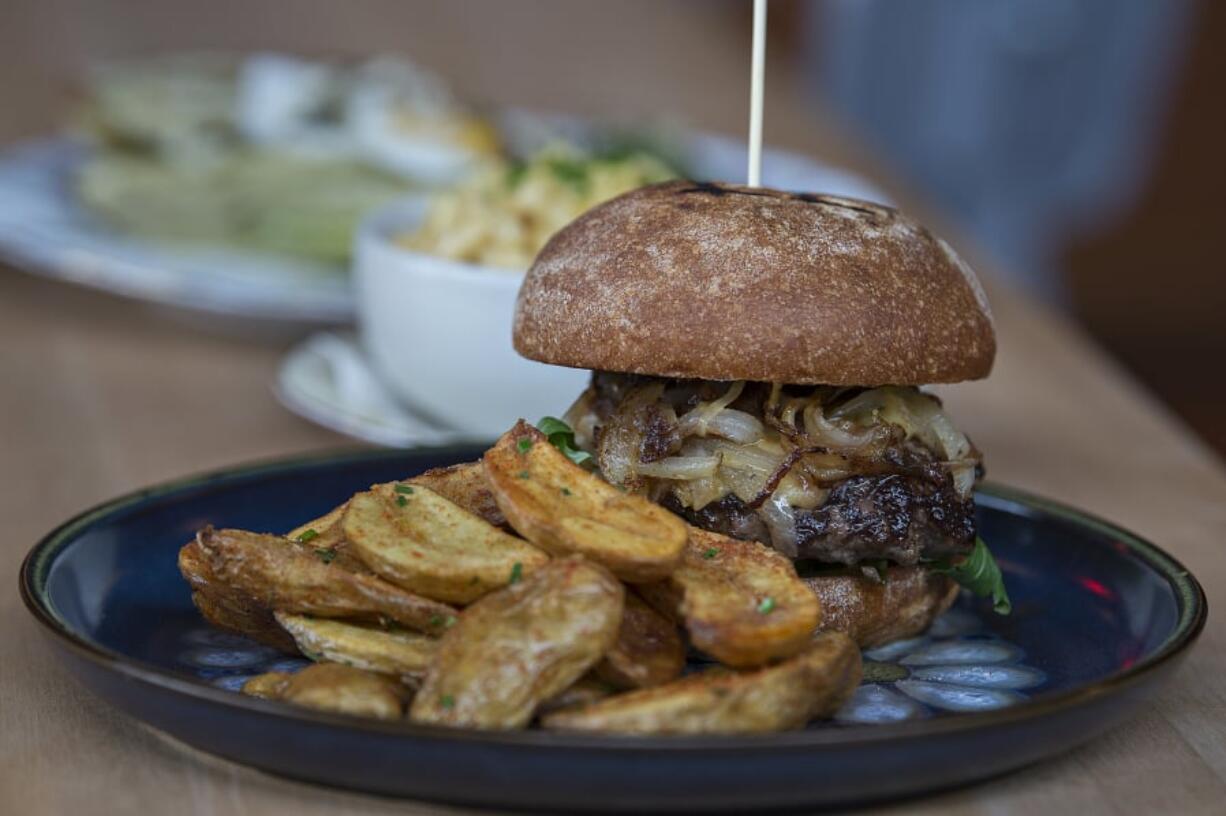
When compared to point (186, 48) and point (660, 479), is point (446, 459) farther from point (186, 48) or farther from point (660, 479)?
point (186, 48)

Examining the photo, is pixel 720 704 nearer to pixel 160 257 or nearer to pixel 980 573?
pixel 980 573

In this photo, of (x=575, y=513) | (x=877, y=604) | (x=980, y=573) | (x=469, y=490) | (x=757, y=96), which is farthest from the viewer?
(x=757, y=96)

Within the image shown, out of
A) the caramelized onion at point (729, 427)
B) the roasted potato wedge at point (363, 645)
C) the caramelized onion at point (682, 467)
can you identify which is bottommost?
the roasted potato wedge at point (363, 645)

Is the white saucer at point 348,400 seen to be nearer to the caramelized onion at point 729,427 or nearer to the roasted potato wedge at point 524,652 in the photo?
the caramelized onion at point 729,427

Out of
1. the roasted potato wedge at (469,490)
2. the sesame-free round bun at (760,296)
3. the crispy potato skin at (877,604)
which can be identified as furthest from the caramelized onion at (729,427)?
the roasted potato wedge at (469,490)

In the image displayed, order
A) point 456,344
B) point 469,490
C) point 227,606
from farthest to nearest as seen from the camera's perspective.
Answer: point 456,344 < point 469,490 < point 227,606

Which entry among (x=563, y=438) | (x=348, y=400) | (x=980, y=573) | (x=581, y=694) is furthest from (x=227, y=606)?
(x=348, y=400)
